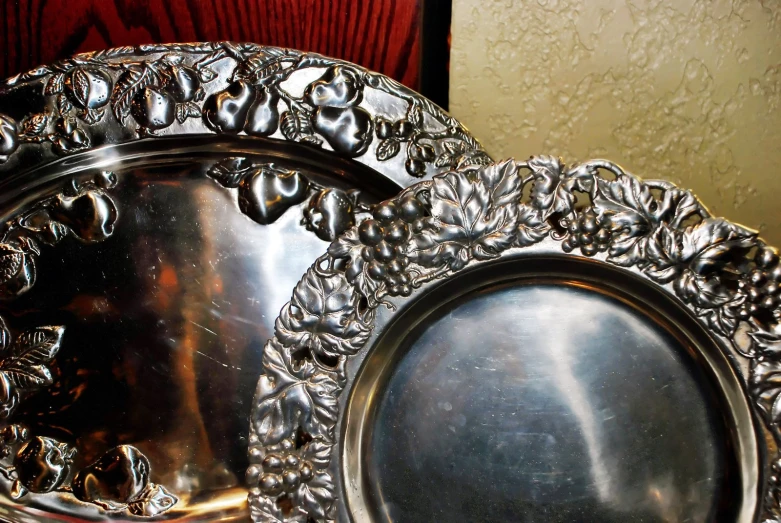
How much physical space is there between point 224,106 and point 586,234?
0.98 feet

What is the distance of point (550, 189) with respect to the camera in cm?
42

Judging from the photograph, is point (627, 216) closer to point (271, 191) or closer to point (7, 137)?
point (271, 191)

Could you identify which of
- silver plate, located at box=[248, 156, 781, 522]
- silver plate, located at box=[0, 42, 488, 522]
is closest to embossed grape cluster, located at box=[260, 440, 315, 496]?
silver plate, located at box=[248, 156, 781, 522]

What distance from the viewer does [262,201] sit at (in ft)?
1.73

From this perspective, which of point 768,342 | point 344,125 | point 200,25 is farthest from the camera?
point 200,25

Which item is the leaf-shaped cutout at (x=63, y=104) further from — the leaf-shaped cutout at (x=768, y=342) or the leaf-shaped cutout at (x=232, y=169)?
the leaf-shaped cutout at (x=768, y=342)

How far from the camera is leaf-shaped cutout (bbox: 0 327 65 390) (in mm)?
540

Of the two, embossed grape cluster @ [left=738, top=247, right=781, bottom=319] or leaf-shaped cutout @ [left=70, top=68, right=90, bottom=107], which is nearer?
embossed grape cluster @ [left=738, top=247, right=781, bottom=319]

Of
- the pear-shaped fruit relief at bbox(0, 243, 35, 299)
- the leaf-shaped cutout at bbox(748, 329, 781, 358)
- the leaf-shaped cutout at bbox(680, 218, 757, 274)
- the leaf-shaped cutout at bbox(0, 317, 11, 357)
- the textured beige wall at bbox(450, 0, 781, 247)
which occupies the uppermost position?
the textured beige wall at bbox(450, 0, 781, 247)

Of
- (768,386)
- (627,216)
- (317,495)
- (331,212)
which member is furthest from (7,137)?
(768,386)

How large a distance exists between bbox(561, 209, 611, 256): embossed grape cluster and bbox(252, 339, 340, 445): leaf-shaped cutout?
0.60 ft

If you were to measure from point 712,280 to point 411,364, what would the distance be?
8.0 inches

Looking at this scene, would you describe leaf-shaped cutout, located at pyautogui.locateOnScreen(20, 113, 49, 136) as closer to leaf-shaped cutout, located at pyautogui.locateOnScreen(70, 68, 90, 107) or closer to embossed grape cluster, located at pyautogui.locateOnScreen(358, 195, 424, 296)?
leaf-shaped cutout, located at pyautogui.locateOnScreen(70, 68, 90, 107)

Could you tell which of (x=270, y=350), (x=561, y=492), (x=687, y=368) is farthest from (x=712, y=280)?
(x=270, y=350)
